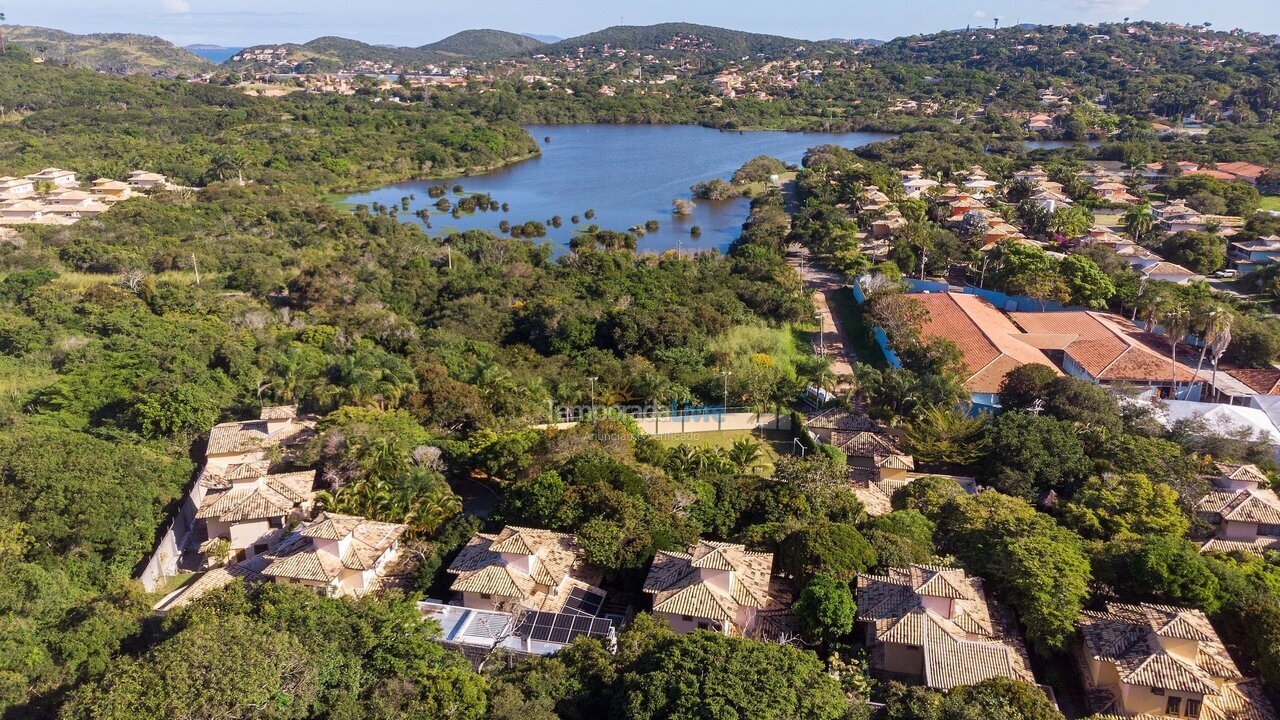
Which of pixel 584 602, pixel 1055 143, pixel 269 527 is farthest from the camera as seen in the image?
pixel 1055 143

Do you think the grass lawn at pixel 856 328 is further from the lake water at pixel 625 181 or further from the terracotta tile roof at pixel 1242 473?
the lake water at pixel 625 181

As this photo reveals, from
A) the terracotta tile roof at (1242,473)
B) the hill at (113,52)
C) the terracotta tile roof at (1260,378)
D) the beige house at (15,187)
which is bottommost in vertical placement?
the terracotta tile roof at (1260,378)

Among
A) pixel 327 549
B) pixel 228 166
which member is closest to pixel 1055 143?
pixel 228 166

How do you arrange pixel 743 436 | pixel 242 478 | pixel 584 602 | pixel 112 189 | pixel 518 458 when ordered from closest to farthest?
1. pixel 584 602
2. pixel 242 478
3. pixel 518 458
4. pixel 743 436
5. pixel 112 189

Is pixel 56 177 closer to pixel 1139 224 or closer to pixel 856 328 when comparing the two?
pixel 856 328

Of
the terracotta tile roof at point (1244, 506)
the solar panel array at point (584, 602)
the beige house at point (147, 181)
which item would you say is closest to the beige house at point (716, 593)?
the solar panel array at point (584, 602)

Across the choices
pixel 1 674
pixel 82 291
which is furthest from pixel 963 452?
pixel 82 291
